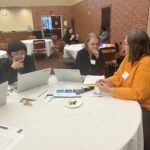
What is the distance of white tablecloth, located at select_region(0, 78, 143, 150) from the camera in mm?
985

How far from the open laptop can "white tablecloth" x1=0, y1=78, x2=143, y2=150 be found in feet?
0.47

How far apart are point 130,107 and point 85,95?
1.37 feet

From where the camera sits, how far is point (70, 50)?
5.21 metres

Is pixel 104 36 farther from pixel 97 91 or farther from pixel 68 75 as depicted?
pixel 97 91

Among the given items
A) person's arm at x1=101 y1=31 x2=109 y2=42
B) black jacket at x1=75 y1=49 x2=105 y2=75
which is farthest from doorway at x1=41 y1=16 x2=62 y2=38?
black jacket at x1=75 y1=49 x2=105 y2=75

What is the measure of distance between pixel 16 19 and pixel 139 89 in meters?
11.1

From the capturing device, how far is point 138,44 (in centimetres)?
161

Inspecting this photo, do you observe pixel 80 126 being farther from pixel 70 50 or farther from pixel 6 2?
pixel 6 2

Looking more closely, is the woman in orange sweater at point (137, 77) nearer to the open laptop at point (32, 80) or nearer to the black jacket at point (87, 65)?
the open laptop at point (32, 80)

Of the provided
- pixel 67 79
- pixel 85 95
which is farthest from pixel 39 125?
pixel 67 79

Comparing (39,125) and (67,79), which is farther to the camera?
(67,79)

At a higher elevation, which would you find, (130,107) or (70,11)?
(70,11)

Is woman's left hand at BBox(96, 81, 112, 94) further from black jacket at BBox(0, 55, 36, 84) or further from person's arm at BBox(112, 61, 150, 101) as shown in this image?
black jacket at BBox(0, 55, 36, 84)

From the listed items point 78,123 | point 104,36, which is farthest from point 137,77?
point 104,36
